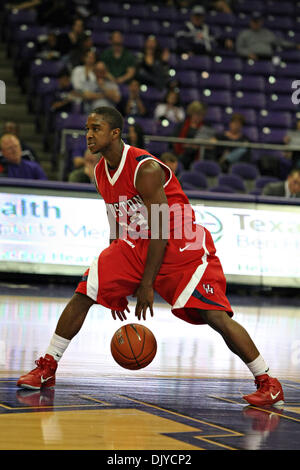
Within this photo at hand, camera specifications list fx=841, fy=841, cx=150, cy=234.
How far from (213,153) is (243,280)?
10.1ft

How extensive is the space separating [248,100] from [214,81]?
0.68 metres

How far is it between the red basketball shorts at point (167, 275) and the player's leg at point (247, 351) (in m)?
0.07

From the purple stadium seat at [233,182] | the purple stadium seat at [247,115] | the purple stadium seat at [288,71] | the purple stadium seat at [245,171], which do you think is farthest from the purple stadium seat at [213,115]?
the purple stadium seat at [233,182]

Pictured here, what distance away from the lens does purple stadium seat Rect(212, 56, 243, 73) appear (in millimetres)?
15211

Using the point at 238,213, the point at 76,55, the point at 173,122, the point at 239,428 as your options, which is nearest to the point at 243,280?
the point at 238,213

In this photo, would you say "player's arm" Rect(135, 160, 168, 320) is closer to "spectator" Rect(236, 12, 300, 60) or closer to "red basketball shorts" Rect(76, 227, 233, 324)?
"red basketball shorts" Rect(76, 227, 233, 324)

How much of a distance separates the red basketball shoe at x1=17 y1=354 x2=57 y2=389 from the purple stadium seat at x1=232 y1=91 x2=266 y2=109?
10624 mm

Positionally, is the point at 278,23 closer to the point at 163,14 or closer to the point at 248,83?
the point at 163,14

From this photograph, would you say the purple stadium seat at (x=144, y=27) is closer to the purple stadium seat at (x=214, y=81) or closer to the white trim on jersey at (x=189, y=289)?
the purple stadium seat at (x=214, y=81)

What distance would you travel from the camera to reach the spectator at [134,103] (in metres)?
12.9

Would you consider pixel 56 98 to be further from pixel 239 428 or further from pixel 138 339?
pixel 239 428

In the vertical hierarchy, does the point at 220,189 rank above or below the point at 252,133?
below

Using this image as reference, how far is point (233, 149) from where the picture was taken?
42.2 feet

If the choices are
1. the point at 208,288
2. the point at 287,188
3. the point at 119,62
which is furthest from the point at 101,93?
the point at 208,288
